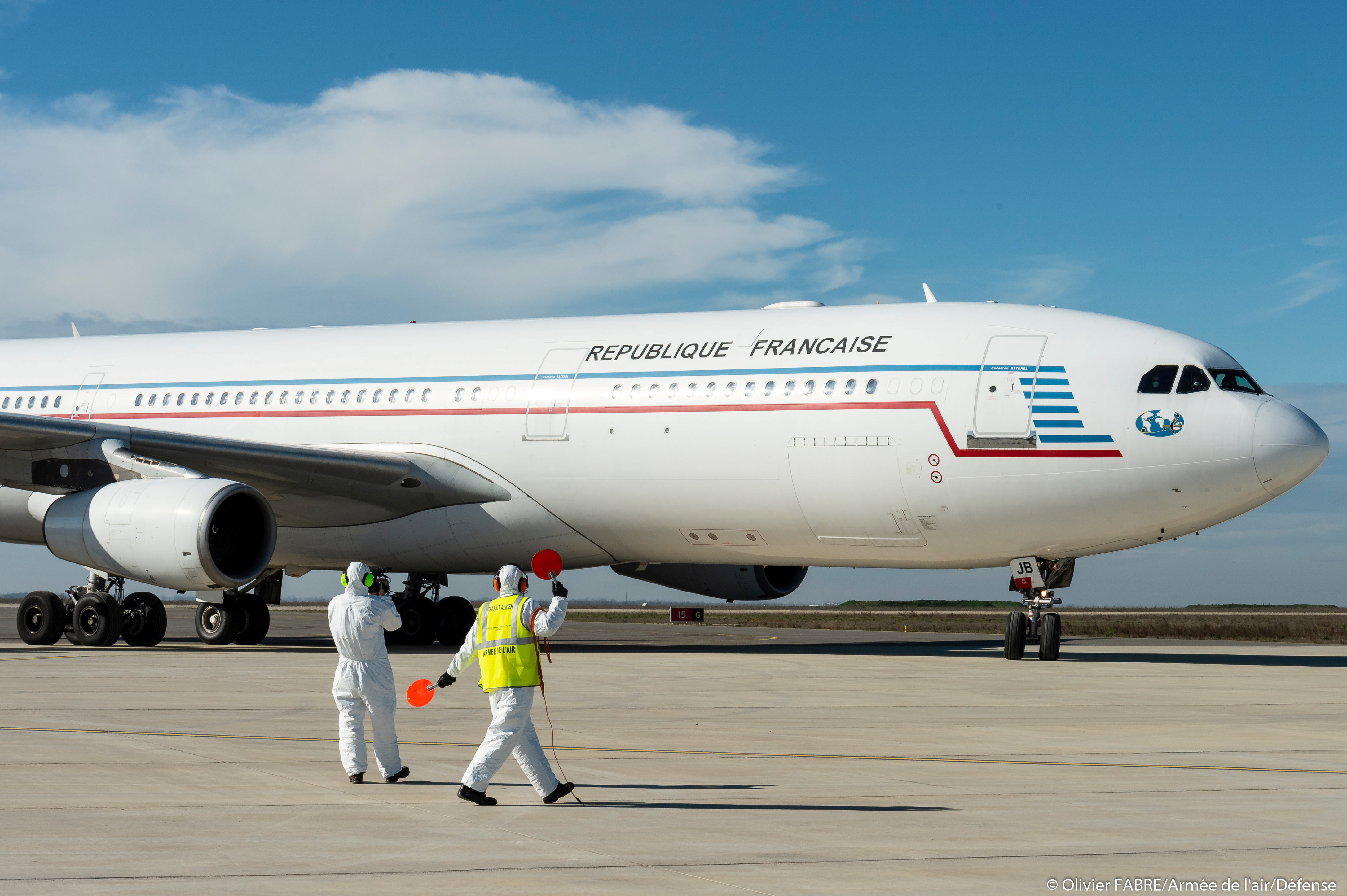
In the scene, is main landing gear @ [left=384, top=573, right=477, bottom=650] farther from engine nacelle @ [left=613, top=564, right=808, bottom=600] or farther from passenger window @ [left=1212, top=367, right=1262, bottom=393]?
passenger window @ [left=1212, top=367, right=1262, bottom=393]

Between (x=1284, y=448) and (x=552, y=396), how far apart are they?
9583 millimetres

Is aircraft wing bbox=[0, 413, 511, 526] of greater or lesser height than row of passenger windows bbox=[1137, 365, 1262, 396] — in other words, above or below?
below

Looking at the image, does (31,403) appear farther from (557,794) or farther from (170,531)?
(557,794)

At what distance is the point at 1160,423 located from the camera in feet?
55.7

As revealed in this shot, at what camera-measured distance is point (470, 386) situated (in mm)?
21016

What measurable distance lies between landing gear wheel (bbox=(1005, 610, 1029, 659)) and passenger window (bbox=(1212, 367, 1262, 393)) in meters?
3.78

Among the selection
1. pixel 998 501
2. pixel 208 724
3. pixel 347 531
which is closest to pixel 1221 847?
pixel 208 724

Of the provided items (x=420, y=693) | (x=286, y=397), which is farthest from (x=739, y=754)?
(x=286, y=397)

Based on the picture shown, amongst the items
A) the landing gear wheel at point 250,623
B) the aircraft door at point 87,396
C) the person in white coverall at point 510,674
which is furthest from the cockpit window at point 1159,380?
the aircraft door at point 87,396

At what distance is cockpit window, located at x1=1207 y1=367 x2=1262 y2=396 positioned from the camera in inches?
675

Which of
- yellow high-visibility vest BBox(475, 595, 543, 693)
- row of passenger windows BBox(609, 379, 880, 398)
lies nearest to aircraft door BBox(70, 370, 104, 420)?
row of passenger windows BBox(609, 379, 880, 398)

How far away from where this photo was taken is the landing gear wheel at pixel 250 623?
74.4 feet

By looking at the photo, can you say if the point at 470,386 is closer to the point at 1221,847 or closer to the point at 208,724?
the point at 208,724

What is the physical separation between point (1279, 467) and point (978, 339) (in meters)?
3.81
